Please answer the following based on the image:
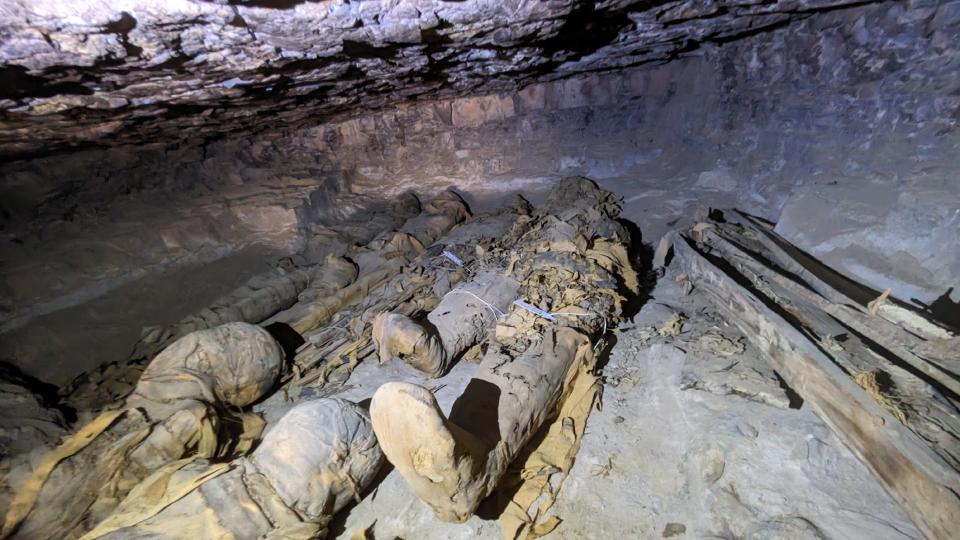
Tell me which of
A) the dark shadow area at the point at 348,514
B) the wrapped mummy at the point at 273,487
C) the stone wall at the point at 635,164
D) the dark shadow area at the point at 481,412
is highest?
the stone wall at the point at 635,164

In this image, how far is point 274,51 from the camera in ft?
10.1

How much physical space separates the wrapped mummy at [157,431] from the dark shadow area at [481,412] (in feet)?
5.89

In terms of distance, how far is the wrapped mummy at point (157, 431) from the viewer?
2.30 metres

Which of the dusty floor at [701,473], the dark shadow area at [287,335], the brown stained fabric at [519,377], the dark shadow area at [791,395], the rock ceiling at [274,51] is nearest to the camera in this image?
the brown stained fabric at [519,377]

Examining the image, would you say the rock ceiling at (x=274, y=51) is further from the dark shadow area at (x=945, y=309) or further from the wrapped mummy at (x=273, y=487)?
the dark shadow area at (x=945, y=309)

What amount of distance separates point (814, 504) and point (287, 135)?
866 centimetres

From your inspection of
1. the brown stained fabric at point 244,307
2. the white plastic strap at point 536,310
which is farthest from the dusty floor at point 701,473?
the brown stained fabric at point 244,307

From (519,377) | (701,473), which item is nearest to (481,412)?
(519,377)

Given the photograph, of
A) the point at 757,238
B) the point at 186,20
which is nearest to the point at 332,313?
the point at 186,20

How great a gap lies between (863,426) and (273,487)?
3.13 m

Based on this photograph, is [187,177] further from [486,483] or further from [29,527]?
[486,483]

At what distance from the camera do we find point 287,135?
7500 mm

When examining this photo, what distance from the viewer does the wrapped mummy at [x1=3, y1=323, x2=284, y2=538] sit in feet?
7.54

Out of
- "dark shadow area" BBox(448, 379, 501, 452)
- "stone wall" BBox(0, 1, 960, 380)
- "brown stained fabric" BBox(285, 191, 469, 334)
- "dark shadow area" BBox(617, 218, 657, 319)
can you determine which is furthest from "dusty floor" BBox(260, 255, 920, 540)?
"brown stained fabric" BBox(285, 191, 469, 334)
